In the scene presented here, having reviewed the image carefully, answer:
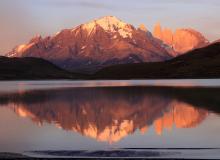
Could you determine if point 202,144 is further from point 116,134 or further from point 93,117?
point 93,117

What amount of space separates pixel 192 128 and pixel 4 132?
50.3ft

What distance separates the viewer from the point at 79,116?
47.2 metres

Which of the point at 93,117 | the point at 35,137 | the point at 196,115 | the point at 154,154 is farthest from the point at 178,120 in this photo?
the point at 154,154

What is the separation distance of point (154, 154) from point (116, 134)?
9660mm

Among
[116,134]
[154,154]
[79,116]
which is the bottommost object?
[79,116]

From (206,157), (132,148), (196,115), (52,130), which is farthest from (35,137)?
(196,115)

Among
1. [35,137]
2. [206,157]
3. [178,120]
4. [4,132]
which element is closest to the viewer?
[206,157]

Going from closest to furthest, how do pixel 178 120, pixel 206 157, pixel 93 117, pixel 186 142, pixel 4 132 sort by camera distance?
pixel 206 157 < pixel 186 142 < pixel 4 132 < pixel 178 120 < pixel 93 117

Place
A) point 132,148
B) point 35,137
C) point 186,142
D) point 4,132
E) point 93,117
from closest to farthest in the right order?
1. point 132,148
2. point 186,142
3. point 35,137
4. point 4,132
5. point 93,117

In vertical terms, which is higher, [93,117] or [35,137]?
[35,137]

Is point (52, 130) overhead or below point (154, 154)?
below

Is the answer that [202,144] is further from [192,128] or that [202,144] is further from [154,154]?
[192,128]

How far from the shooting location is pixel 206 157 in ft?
74.1

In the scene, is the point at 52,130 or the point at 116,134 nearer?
the point at 116,134
